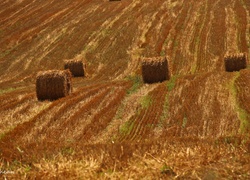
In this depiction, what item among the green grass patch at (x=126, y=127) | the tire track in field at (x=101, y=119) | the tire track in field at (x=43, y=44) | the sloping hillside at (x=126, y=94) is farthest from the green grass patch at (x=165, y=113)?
the tire track in field at (x=43, y=44)

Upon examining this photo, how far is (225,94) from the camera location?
1363 centimetres

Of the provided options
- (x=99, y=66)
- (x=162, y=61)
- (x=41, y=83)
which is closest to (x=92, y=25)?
(x=99, y=66)

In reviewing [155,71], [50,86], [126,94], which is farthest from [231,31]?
[50,86]

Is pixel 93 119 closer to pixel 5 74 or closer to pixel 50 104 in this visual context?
pixel 50 104

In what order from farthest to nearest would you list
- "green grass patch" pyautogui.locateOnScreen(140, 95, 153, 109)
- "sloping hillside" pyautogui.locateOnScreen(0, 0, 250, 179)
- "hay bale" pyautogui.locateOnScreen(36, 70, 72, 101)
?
"hay bale" pyautogui.locateOnScreen(36, 70, 72, 101) → "green grass patch" pyautogui.locateOnScreen(140, 95, 153, 109) → "sloping hillside" pyautogui.locateOnScreen(0, 0, 250, 179)

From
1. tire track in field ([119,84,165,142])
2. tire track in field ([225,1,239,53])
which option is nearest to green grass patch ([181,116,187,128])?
tire track in field ([119,84,165,142])

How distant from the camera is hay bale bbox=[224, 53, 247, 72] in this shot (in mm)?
20938

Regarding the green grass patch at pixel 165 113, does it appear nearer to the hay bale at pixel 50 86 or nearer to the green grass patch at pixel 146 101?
the green grass patch at pixel 146 101

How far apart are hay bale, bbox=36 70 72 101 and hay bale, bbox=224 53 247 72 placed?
10.3m

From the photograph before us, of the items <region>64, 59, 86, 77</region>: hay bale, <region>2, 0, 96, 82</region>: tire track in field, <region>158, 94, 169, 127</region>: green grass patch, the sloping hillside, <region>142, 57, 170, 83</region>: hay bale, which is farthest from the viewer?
<region>2, 0, 96, 82</region>: tire track in field

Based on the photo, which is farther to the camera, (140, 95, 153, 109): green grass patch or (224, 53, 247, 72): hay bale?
(224, 53, 247, 72): hay bale

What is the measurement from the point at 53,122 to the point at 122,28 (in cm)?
2423

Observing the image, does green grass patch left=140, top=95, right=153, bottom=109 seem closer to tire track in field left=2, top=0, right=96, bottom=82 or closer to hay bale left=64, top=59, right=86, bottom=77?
hay bale left=64, top=59, right=86, bottom=77

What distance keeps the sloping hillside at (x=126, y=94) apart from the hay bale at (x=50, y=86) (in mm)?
749
